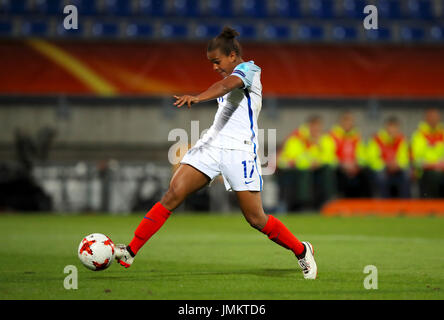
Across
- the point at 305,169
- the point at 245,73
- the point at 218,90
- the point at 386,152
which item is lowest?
the point at 218,90

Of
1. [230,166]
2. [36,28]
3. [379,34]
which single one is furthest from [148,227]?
[379,34]

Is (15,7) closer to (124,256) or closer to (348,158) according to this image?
(348,158)

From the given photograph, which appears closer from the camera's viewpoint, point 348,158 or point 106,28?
point 348,158

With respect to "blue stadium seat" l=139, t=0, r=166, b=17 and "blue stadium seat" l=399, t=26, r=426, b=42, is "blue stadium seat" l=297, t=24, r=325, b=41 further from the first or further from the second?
"blue stadium seat" l=139, t=0, r=166, b=17

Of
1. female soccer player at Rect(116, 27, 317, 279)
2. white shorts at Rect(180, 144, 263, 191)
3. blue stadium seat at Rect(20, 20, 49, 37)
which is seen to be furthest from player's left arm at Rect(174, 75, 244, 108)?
blue stadium seat at Rect(20, 20, 49, 37)

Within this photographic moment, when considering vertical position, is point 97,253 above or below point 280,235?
below

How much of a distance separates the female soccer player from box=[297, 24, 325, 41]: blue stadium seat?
14359mm

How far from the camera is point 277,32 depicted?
20.4m

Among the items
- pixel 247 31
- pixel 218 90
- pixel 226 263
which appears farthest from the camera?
pixel 247 31

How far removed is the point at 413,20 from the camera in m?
20.7

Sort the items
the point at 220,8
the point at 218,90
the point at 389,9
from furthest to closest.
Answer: the point at 389,9
the point at 220,8
the point at 218,90

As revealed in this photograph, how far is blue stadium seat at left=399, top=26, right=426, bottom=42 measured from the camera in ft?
67.5

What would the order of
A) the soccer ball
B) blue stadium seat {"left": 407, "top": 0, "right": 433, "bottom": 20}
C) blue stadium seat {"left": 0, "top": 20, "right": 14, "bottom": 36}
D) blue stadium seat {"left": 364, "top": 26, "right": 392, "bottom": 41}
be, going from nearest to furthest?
1. the soccer ball
2. blue stadium seat {"left": 0, "top": 20, "right": 14, "bottom": 36}
3. blue stadium seat {"left": 364, "top": 26, "right": 392, "bottom": 41}
4. blue stadium seat {"left": 407, "top": 0, "right": 433, "bottom": 20}

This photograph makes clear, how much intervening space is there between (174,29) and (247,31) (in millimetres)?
1882
